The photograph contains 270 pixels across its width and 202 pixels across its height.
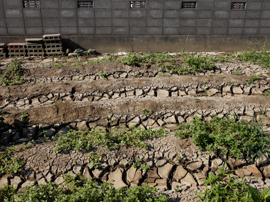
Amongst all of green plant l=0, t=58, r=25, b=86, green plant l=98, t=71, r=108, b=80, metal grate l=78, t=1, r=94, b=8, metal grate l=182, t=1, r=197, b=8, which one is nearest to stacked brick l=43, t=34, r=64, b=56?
metal grate l=78, t=1, r=94, b=8

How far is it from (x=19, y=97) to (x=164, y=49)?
445 cm

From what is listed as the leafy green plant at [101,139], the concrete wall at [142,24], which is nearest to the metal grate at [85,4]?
the concrete wall at [142,24]

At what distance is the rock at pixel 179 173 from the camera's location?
300 cm

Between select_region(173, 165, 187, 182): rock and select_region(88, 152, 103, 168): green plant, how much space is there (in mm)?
1027

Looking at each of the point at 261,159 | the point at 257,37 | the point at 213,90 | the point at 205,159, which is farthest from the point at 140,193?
the point at 257,37

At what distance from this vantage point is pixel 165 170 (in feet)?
10.1

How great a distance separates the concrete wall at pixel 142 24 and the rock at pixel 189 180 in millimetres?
5004

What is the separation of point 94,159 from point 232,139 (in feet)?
6.43

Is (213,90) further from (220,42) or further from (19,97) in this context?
(19,97)

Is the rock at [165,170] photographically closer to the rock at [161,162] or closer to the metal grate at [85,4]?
the rock at [161,162]

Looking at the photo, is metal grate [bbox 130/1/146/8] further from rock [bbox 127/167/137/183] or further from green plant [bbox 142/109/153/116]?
rock [bbox 127/167/137/183]

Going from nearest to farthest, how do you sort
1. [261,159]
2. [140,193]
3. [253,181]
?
[140,193], [253,181], [261,159]

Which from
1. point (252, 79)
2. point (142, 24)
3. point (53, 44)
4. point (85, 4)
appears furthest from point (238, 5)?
point (53, 44)

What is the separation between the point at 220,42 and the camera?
7328 mm
